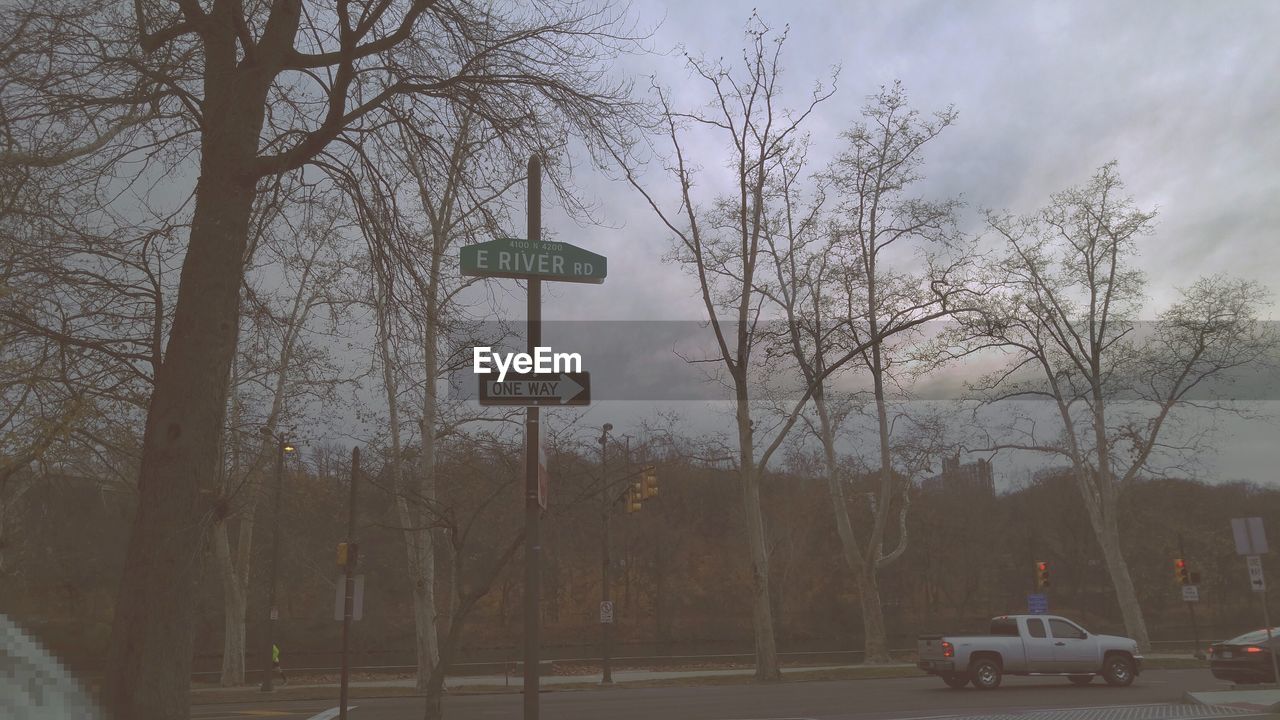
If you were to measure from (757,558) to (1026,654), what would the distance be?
794cm

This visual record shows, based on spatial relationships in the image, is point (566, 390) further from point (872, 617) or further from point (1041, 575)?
point (1041, 575)

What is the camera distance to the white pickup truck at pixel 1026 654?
23.4 metres

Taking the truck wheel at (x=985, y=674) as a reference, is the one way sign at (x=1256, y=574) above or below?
above

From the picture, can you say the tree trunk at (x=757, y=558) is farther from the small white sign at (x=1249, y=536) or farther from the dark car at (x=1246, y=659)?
the small white sign at (x=1249, y=536)

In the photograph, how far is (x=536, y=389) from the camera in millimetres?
7137

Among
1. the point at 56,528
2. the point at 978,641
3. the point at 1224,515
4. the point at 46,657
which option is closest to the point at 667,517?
the point at 1224,515

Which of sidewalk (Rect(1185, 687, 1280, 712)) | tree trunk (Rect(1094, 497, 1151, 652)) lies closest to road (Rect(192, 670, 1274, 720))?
sidewalk (Rect(1185, 687, 1280, 712))

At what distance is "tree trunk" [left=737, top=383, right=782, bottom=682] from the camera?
28086mm

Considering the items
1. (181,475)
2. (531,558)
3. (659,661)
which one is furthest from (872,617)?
(181,475)

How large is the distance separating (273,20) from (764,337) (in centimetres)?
2374

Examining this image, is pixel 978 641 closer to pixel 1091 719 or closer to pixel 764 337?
pixel 1091 719

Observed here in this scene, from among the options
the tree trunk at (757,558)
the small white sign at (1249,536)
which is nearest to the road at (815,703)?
the tree trunk at (757,558)

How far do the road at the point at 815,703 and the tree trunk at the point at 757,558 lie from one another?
83 cm

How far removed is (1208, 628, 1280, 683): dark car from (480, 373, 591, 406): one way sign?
2151 cm
